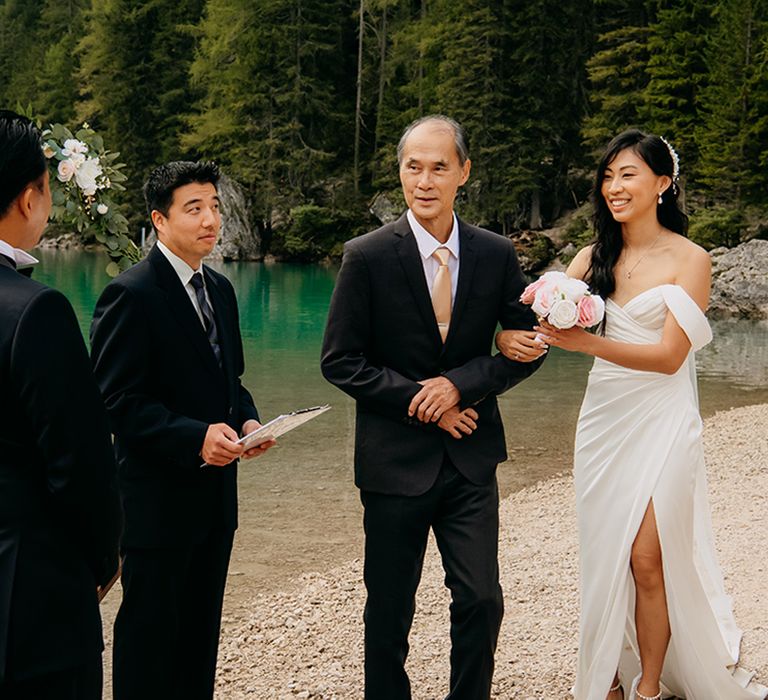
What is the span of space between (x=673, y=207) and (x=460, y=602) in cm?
207

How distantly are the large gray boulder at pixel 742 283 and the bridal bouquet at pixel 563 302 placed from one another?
23917 millimetres

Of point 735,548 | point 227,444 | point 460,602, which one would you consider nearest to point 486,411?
point 460,602

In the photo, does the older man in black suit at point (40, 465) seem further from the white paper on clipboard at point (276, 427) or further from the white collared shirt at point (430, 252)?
the white collared shirt at point (430, 252)

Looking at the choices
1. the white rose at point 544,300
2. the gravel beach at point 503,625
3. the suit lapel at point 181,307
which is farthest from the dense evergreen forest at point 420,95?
the suit lapel at point 181,307

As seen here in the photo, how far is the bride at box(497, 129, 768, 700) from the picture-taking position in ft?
13.2

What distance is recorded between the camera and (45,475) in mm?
2289

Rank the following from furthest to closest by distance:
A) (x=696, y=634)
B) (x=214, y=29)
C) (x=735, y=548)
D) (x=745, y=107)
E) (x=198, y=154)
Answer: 1. (x=198, y=154)
2. (x=214, y=29)
3. (x=745, y=107)
4. (x=735, y=548)
5. (x=696, y=634)

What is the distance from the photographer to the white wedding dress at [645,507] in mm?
4035

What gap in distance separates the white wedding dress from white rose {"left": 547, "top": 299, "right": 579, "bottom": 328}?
0.49 metres

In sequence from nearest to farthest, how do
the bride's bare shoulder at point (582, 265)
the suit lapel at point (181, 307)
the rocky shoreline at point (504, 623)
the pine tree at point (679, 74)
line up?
the suit lapel at point (181, 307) < the bride's bare shoulder at point (582, 265) < the rocky shoreline at point (504, 623) < the pine tree at point (679, 74)

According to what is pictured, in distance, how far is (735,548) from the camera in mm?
6570

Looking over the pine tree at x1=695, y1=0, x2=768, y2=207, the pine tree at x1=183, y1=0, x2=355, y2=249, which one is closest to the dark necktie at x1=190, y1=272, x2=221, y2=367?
the pine tree at x1=695, y1=0, x2=768, y2=207

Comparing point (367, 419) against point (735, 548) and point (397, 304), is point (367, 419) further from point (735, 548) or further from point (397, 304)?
point (735, 548)

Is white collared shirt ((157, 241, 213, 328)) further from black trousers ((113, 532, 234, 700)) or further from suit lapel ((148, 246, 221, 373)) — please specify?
black trousers ((113, 532, 234, 700))
